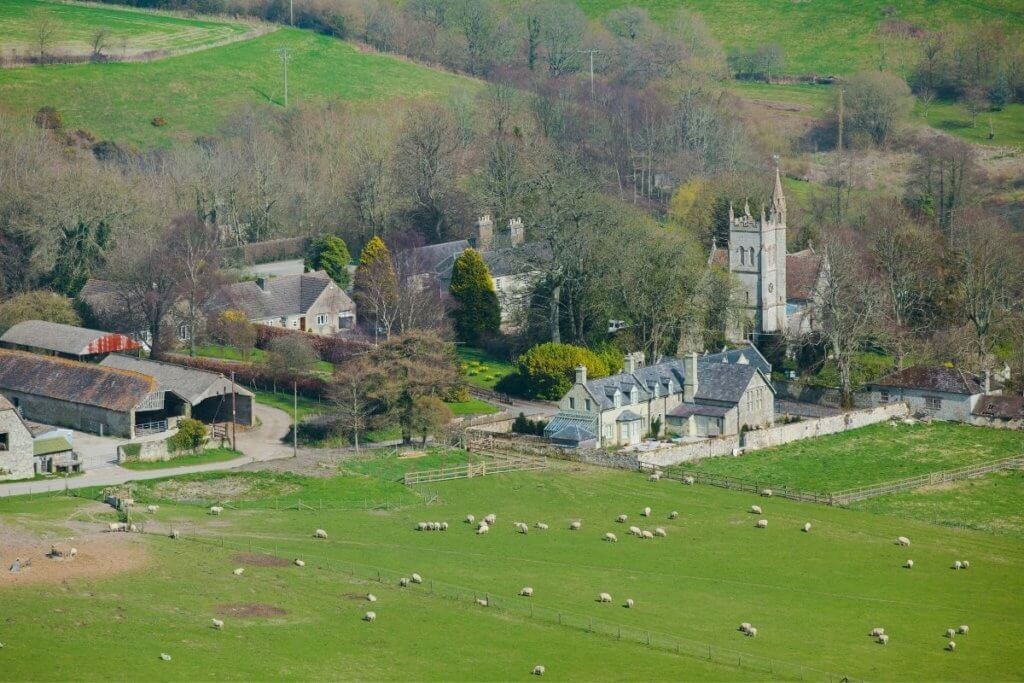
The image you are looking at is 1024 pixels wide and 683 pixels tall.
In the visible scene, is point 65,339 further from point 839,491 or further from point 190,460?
point 839,491

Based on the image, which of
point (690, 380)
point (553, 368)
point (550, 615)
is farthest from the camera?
point (553, 368)

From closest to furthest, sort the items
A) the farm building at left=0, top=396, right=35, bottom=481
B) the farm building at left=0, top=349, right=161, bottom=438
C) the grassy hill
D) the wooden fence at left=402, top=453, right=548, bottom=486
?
the farm building at left=0, top=396, right=35, bottom=481 < the wooden fence at left=402, top=453, right=548, bottom=486 < the farm building at left=0, top=349, right=161, bottom=438 < the grassy hill

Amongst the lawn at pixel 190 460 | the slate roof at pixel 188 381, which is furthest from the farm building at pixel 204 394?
the lawn at pixel 190 460

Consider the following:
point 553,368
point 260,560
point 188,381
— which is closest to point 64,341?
point 188,381

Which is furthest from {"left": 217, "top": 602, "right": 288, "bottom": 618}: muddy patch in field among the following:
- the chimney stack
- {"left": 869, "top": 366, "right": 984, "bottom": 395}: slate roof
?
{"left": 869, "top": 366, "right": 984, "bottom": 395}: slate roof

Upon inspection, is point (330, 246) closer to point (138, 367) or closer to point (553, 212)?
point (553, 212)

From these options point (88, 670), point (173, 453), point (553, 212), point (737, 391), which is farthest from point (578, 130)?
point (88, 670)

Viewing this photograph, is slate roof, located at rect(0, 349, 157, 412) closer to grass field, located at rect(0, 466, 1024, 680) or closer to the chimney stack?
grass field, located at rect(0, 466, 1024, 680)
